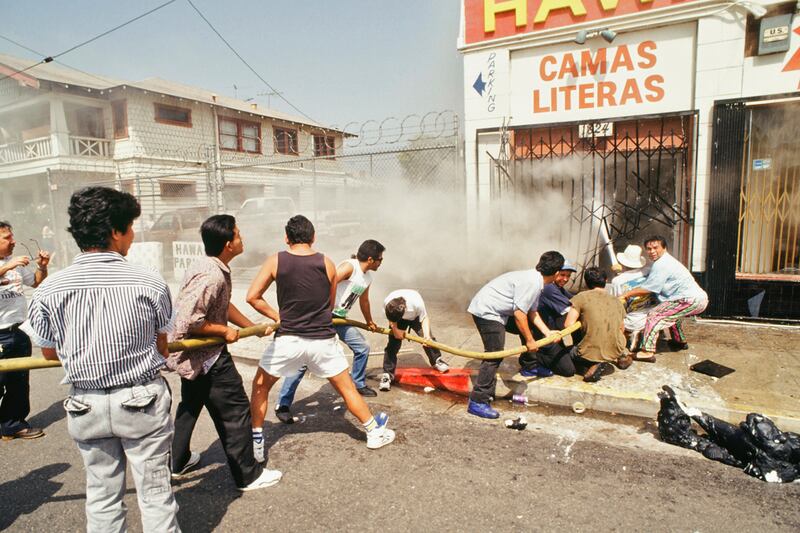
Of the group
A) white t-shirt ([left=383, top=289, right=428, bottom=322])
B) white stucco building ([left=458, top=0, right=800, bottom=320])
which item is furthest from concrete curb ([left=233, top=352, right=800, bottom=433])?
white stucco building ([left=458, top=0, right=800, bottom=320])

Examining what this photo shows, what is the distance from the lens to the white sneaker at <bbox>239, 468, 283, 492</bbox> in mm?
3270

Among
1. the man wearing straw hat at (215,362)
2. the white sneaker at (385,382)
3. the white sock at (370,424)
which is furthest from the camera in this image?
the white sneaker at (385,382)

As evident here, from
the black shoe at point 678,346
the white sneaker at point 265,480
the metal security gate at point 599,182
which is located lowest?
the white sneaker at point 265,480

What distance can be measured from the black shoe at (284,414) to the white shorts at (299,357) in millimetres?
1002

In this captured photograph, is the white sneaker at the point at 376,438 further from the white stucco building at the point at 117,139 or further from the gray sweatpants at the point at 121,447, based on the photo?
the white stucco building at the point at 117,139

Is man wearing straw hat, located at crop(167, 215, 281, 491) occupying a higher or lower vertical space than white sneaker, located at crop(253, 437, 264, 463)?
higher

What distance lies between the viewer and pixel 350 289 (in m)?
4.76

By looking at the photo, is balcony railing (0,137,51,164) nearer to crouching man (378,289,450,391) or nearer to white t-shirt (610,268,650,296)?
crouching man (378,289,450,391)

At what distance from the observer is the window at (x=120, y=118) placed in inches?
749

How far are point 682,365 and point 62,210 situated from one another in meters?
20.2

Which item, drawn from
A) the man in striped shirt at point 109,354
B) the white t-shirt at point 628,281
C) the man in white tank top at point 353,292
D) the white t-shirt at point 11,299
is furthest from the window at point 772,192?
the white t-shirt at point 11,299

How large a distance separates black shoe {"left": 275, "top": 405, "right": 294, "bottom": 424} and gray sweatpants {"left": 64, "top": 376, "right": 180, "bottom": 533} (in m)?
2.01

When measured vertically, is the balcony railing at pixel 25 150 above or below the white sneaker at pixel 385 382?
above

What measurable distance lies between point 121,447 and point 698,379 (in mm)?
5114
